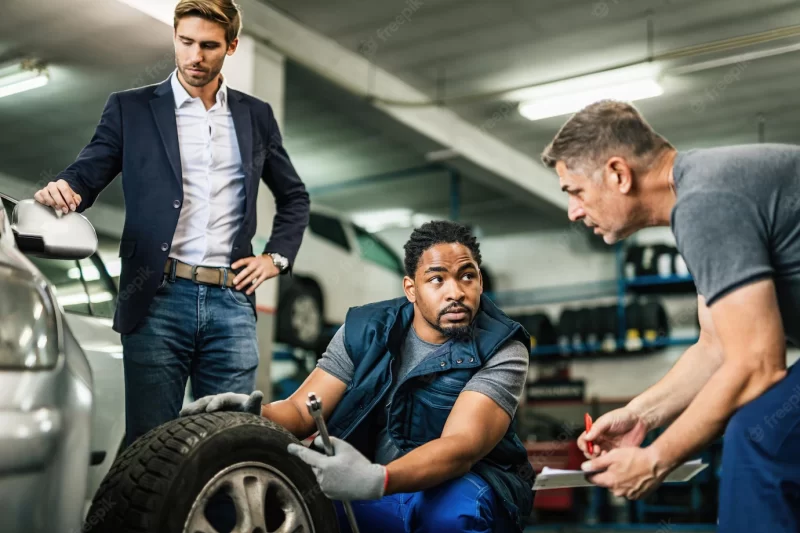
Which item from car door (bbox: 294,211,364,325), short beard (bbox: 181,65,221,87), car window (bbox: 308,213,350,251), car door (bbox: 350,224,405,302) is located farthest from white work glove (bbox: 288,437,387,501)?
car door (bbox: 350,224,405,302)

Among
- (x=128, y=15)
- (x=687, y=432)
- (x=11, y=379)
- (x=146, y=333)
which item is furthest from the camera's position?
(x=128, y=15)

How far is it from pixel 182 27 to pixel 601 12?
15.8ft

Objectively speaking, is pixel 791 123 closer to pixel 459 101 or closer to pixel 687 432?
pixel 459 101

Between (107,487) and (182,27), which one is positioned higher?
(182,27)

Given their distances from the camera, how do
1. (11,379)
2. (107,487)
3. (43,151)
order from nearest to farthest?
(11,379)
(107,487)
(43,151)

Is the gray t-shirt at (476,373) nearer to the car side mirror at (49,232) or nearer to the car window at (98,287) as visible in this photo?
the car side mirror at (49,232)

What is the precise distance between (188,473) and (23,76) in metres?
6.10

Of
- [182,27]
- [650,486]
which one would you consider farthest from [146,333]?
→ [650,486]

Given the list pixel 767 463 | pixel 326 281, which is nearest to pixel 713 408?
pixel 767 463

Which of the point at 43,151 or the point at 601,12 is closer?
the point at 601,12

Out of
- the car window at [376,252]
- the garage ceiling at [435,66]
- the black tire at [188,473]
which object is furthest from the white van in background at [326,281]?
the black tire at [188,473]

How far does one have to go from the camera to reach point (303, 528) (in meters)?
1.87

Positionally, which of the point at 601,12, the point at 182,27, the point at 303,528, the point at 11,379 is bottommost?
the point at 303,528

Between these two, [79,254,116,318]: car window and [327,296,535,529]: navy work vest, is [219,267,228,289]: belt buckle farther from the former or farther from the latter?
[79,254,116,318]: car window
